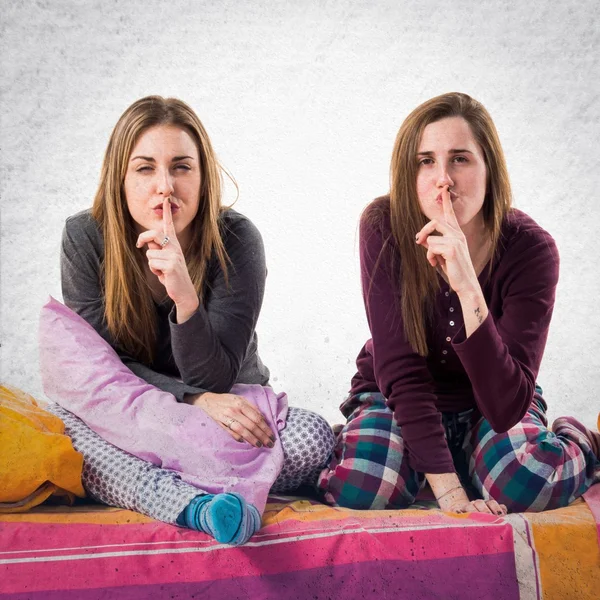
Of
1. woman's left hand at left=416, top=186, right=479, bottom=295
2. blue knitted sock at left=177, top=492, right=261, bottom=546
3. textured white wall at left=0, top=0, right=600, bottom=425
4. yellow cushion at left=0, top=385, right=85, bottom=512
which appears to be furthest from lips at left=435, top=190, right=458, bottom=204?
textured white wall at left=0, top=0, right=600, bottom=425

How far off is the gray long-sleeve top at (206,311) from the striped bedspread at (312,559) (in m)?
0.29

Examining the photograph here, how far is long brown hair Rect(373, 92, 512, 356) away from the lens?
1370mm

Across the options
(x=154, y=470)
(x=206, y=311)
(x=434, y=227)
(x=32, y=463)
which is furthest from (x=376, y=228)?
(x=32, y=463)

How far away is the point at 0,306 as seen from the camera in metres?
2.34

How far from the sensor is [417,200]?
1.38 m

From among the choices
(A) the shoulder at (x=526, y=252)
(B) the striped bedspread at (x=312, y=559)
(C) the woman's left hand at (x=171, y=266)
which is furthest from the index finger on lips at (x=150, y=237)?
(A) the shoulder at (x=526, y=252)

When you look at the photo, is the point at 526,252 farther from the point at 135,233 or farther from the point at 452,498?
the point at 135,233

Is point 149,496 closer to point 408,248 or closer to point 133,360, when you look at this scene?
point 133,360

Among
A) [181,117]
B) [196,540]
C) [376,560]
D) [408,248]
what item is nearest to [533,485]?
[376,560]

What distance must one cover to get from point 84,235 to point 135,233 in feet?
0.32

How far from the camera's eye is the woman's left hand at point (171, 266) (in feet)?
4.23

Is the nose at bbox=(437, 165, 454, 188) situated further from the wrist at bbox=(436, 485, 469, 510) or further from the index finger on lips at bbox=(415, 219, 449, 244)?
the wrist at bbox=(436, 485, 469, 510)

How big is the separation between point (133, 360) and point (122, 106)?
1.09 metres

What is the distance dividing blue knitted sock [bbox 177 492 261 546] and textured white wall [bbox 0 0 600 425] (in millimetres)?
1247
